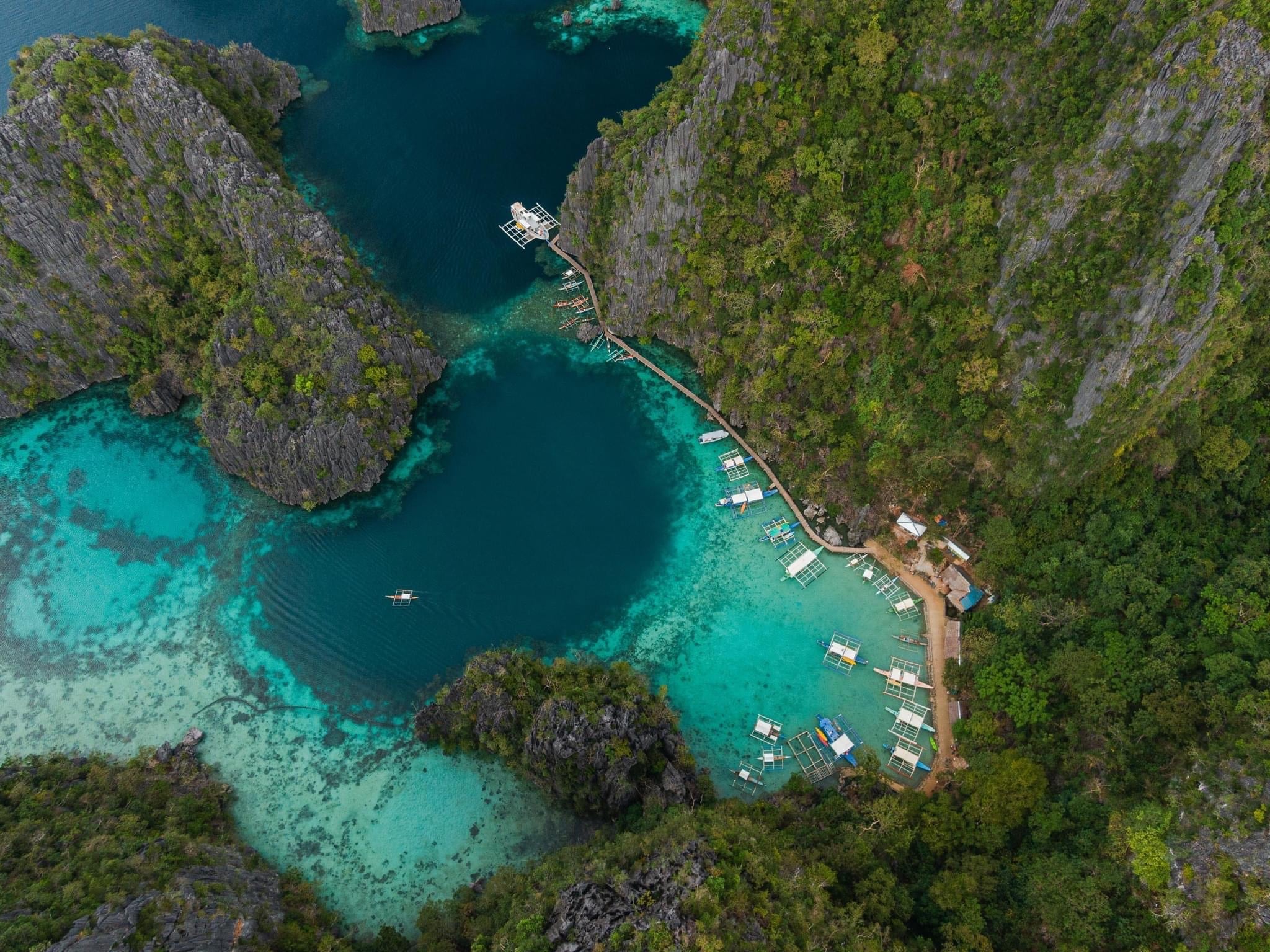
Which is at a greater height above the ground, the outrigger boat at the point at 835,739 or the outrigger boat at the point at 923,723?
the outrigger boat at the point at 923,723

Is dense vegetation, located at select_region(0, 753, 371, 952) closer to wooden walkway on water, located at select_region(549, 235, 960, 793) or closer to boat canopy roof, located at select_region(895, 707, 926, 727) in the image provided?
boat canopy roof, located at select_region(895, 707, 926, 727)

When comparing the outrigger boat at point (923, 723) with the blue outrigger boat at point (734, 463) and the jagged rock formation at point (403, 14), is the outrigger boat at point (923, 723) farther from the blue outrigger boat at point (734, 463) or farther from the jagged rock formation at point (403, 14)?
the jagged rock formation at point (403, 14)

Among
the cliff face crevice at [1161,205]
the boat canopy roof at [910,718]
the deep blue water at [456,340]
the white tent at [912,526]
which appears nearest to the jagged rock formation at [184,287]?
the deep blue water at [456,340]

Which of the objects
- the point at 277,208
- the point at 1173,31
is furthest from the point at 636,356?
the point at 1173,31

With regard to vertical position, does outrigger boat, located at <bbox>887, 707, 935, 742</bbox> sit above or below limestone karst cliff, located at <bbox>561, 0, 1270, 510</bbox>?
below

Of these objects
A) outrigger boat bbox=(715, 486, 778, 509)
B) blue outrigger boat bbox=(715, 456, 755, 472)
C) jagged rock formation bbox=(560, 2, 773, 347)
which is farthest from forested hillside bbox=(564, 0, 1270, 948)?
outrigger boat bbox=(715, 486, 778, 509)

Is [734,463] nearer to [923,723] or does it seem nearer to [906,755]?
[923,723]
